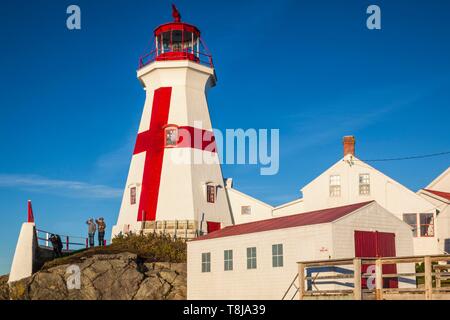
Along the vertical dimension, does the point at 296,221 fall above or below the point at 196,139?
below

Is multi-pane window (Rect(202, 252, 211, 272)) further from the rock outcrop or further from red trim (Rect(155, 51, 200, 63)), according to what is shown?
red trim (Rect(155, 51, 200, 63))

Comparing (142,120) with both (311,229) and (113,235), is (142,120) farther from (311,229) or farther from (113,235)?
(311,229)

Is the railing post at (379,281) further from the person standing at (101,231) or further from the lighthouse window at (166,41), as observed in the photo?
the lighthouse window at (166,41)

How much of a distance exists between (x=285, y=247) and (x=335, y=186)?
15.9 meters

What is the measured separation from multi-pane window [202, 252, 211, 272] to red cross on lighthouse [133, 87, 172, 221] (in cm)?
1075

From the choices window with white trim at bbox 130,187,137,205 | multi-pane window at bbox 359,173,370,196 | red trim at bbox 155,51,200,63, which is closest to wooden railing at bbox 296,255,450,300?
multi-pane window at bbox 359,173,370,196

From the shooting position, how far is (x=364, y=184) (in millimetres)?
42344

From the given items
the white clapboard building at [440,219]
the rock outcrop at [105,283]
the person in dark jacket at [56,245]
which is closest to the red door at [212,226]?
the rock outcrop at [105,283]

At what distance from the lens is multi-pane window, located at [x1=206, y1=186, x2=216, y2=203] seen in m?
44.5

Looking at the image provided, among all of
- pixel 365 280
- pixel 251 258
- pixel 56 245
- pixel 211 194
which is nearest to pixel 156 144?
pixel 211 194

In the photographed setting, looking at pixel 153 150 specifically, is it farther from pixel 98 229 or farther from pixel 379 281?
pixel 379 281

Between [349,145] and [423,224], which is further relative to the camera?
[349,145]

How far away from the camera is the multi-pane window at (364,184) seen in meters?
42.2

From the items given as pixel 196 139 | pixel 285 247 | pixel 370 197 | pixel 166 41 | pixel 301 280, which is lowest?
pixel 301 280
